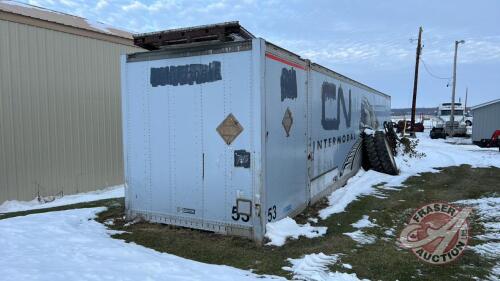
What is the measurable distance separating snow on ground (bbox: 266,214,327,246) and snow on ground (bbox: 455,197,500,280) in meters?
2.29

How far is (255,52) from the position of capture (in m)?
5.70

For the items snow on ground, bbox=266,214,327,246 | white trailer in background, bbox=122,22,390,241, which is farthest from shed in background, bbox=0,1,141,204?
snow on ground, bbox=266,214,327,246

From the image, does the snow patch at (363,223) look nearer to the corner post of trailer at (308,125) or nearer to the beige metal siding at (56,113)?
the corner post of trailer at (308,125)

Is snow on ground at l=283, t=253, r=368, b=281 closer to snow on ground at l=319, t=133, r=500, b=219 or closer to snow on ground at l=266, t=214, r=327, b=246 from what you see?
snow on ground at l=266, t=214, r=327, b=246

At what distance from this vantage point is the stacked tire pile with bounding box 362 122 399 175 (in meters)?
12.6

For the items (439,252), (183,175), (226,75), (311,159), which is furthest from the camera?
(311,159)

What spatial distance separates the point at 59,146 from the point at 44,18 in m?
3.60

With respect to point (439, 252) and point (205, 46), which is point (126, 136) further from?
point (439, 252)

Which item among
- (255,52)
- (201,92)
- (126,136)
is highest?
(255,52)

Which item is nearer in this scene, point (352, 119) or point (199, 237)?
point (199, 237)

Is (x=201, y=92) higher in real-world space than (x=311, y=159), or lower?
higher

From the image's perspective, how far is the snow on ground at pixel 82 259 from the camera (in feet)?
14.5

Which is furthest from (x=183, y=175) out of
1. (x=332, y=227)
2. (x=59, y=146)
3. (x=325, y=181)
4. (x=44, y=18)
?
(x=44, y=18)

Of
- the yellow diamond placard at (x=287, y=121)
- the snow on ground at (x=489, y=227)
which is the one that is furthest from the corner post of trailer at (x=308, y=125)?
the snow on ground at (x=489, y=227)
